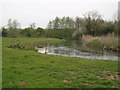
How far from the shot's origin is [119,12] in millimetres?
3857

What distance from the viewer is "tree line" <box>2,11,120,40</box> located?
38953mm

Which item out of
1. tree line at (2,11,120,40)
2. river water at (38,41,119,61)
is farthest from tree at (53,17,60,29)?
river water at (38,41,119,61)

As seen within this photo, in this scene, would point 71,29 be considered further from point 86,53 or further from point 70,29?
point 86,53

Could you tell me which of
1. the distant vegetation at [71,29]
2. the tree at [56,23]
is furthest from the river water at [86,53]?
the tree at [56,23]

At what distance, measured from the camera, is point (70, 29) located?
5725 cm

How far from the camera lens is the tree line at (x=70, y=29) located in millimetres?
38953

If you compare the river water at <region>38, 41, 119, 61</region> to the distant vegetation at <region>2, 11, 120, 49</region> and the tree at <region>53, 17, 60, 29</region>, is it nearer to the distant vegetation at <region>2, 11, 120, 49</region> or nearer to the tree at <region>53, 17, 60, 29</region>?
the distant vegetation at <region>2, 11, 120, 49</region>

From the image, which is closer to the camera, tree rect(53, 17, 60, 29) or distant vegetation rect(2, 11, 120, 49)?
distant vegetation rect(2, 11, 120, 49)

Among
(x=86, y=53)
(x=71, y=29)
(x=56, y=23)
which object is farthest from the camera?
(x=56, y=23)

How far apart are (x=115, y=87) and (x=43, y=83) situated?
254 cm

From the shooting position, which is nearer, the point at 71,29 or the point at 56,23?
the point at 71,29

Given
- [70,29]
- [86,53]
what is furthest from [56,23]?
[86,53]

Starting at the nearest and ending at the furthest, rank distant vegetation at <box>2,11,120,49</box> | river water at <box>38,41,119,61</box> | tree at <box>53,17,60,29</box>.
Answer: river water at <box>38,41,119,61</box> < distant vegetation at <box>2,11,120,49</box> < tree at <box>53,17,60,29</box>

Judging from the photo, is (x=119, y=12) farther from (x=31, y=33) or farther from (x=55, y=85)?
(x=31, y=33)
